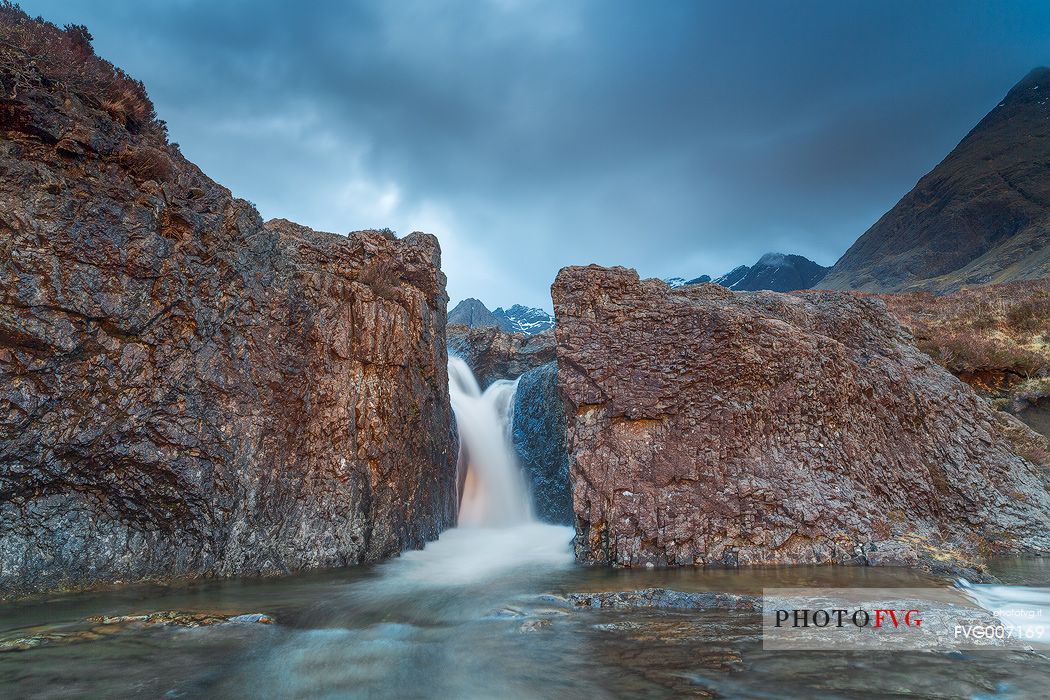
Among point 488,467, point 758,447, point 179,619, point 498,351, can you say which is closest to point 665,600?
point 758,447

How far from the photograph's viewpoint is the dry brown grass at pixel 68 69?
9.50m

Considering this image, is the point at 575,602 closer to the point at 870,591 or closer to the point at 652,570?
the point at 652,570

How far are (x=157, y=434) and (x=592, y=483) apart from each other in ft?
28.4

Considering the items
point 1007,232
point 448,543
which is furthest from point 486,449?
point 1007,232

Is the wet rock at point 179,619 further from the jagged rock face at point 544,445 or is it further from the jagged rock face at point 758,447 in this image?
the jagged rock face at point 544,445

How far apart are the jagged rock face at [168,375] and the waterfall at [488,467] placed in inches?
201

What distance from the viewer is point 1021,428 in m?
14.8

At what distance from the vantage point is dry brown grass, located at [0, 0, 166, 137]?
9500mm

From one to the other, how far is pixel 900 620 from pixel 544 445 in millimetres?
13497

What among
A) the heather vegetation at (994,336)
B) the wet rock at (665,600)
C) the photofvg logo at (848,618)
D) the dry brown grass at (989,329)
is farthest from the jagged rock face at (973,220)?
the wet rock at (665,600)

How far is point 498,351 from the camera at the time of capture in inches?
1150

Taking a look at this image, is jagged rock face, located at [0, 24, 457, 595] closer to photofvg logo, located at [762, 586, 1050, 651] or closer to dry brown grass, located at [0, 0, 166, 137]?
dry brown grass, located at [0, 0, 166, 137]

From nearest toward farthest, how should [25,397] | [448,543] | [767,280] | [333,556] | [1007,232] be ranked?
[25,397] < [333,556] < [448,543] < [1007,232] < [767,280]

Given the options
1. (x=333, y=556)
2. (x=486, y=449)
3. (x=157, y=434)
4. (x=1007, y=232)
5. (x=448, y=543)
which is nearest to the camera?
(x=157, y=434)
